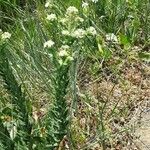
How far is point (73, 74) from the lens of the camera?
2.53 m

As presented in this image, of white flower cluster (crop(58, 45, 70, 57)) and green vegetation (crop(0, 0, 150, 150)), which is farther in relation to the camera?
green vegetation (crop(0, 0, 150, 150))

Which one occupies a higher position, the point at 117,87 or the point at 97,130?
the point at 117,87

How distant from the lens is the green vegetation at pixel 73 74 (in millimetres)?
2375

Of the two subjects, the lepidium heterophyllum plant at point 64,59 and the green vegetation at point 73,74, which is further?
the green vegetation at point 73,74

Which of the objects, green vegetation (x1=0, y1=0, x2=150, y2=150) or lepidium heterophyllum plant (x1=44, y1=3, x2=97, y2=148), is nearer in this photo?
lepidium heterophyllum plant (x1=44, y1=3, x2=97, y2=148)

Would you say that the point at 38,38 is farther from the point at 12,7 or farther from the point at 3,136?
the point at 3,136

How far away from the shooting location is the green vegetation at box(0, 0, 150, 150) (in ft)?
7.79

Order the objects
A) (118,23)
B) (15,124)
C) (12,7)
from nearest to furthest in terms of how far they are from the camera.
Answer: (15,124) → (118,23) → (12,7)

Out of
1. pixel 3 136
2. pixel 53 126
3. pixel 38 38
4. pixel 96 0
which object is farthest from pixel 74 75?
pixel 96 0

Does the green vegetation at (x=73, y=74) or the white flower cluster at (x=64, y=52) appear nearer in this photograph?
the white flower cluster at (x=64, y=52)

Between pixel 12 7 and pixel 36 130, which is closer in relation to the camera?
pixel 36 130

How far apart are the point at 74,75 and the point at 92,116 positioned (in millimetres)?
705

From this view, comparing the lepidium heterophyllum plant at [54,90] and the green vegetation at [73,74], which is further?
the green vegetation at [73,74]

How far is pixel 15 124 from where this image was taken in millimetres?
2609
